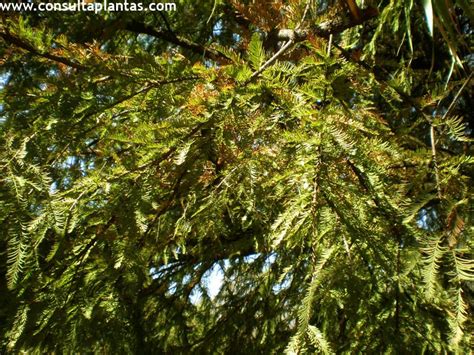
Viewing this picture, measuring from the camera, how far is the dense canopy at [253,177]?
53.5 inches

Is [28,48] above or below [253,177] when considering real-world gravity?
above

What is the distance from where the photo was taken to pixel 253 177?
160 cm

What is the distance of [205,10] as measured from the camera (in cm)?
290

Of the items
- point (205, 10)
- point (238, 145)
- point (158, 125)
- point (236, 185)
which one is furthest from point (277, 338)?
point (205, 10)

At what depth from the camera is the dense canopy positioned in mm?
1358

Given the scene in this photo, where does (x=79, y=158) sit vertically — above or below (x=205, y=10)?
below

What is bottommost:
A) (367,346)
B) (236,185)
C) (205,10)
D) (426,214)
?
(367,346)

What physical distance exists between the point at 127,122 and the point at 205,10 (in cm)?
129

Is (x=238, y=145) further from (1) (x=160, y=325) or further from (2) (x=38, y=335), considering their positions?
(1) (x=160, y=325)

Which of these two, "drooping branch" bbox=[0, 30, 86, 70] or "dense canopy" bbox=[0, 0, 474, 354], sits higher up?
"drooping branch" bbox=[0, 30, 86, 70]

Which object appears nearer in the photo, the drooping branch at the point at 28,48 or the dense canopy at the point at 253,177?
the dense canopy at the point at 253,177

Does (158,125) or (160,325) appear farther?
(160,325)

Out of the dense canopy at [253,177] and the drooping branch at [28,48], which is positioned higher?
the drooping branch at [28,48]

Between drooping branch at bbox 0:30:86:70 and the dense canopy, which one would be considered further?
drooping branch at bbox 0:30:86:70
